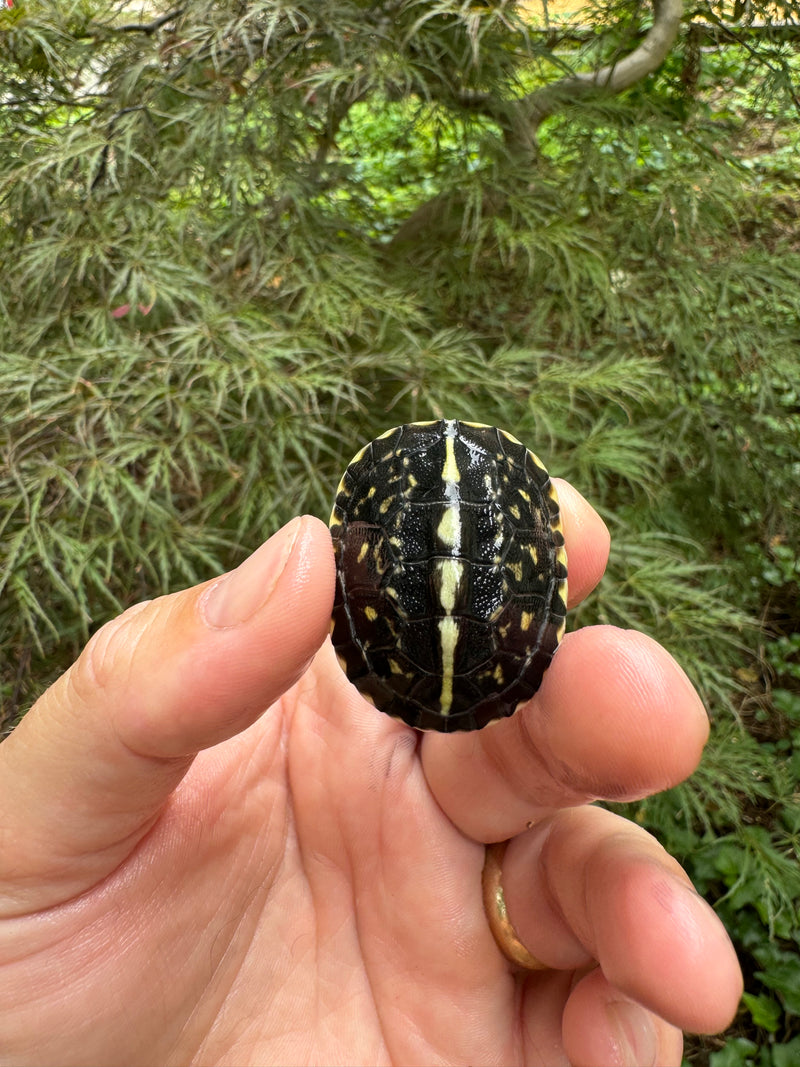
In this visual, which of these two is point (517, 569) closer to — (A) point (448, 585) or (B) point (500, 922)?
(A) point (448, 585)

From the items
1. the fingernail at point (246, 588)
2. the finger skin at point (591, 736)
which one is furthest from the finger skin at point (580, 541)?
the fingernail at point (246, 588)

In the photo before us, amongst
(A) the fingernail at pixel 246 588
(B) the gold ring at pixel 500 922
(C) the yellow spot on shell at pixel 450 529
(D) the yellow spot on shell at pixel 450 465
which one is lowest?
(B) the gold ring at pixel 500 922

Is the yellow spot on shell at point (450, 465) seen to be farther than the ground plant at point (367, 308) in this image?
No

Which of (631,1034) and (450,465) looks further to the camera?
(450,465)

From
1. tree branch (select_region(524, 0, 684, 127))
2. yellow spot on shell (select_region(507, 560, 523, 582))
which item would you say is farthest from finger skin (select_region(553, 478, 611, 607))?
tree branch (select_region(524, 0, 684, 127))

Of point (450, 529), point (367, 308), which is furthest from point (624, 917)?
point (367, 308)

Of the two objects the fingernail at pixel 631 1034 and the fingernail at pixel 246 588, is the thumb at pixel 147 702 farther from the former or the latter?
the fingernail at pixel 631 1034
